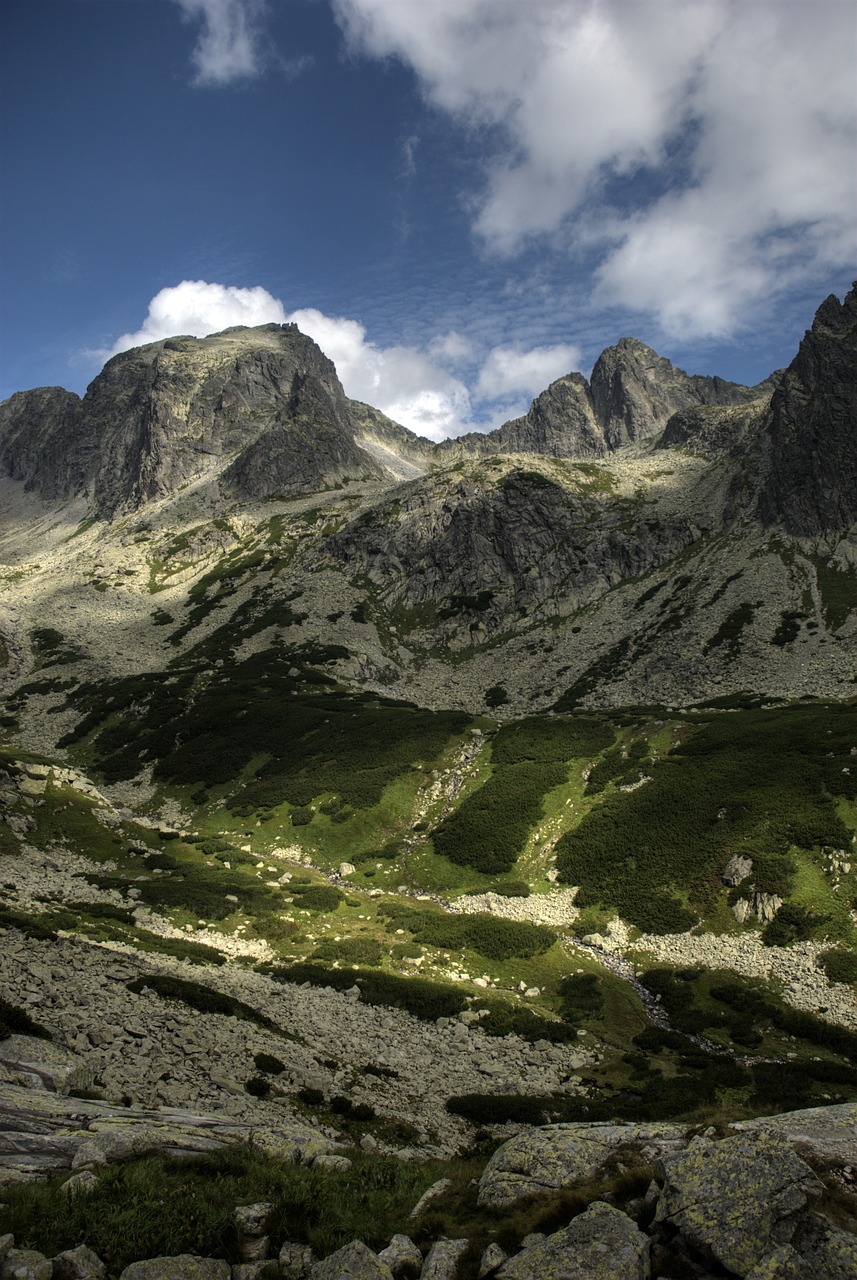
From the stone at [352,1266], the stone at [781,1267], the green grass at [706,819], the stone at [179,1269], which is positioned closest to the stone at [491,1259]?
the stone at [352,1266]

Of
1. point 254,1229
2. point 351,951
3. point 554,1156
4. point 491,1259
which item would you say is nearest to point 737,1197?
point 491,1259

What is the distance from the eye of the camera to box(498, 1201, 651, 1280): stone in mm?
8039

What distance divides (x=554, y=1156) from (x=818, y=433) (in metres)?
158

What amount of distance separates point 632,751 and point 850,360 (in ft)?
434

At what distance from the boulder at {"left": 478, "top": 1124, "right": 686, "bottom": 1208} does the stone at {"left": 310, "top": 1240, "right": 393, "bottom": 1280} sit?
10.4 ft

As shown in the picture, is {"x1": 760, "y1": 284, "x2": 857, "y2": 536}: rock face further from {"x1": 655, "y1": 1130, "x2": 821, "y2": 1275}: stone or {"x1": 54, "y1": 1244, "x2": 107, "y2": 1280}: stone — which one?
{"x1": 54, "y1": 1244, "x2": 107, "y2": 1280}: stone

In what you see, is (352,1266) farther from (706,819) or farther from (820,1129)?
(706,819)

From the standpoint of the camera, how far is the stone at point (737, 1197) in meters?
8.03

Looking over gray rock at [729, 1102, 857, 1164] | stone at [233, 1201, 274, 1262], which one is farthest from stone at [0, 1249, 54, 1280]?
gray rock at [729, 1102, 857, 1164]

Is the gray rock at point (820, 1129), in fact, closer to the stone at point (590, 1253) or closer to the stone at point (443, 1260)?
the stone at point (590, 1253)

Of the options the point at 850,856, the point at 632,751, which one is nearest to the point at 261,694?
the point at 632,751

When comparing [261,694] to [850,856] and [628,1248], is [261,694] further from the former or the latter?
[628,1248]

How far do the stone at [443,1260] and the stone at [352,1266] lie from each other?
22.0 inches

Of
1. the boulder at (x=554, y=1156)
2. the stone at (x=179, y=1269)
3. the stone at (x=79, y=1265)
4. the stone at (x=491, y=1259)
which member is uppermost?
the stone at (x=79, y=1265)
